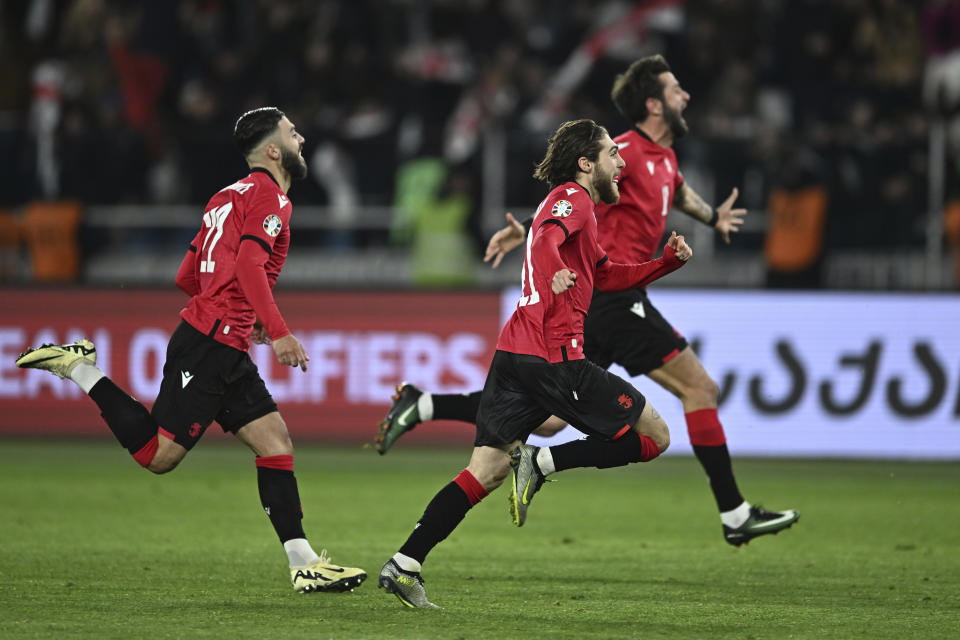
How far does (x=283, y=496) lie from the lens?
6906 mm

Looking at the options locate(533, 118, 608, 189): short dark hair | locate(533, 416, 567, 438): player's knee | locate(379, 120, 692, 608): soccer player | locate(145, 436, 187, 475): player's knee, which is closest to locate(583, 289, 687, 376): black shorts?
locate(533, 416, 567, 438): player's knee

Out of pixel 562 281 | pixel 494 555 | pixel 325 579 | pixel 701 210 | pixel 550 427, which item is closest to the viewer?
pixel 562 281

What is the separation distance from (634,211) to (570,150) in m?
1.62

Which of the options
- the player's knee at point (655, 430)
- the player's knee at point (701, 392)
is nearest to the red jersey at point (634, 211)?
the player's knee at point (701, 392)

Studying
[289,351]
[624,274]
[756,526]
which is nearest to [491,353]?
[756,526]

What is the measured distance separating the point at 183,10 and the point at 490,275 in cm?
574

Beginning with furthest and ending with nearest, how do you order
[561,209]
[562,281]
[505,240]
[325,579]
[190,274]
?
1. [505,240]
2. [190,274]
3. [325,579]
4. [561,209]
5. [562,281]

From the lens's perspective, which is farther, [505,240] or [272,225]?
[505,240]

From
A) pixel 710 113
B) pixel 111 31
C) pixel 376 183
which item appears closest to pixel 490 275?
pixel 376 183

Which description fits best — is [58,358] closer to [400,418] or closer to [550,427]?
[400,418]

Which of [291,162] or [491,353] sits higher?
[291,162]

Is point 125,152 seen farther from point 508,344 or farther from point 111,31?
point 508,344

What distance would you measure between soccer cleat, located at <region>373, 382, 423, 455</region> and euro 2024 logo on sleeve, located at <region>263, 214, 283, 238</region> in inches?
72.6

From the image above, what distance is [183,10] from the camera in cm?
1795
